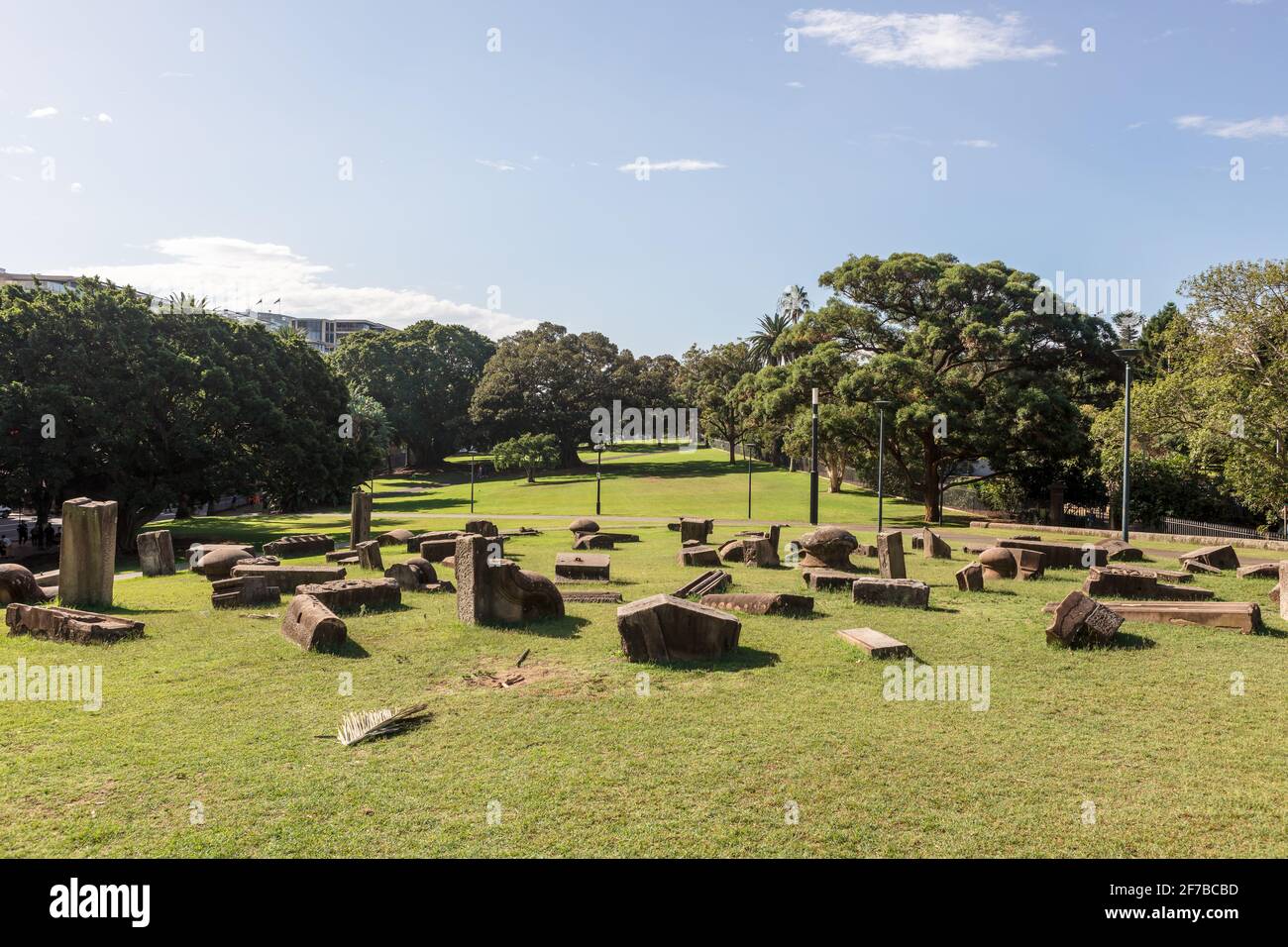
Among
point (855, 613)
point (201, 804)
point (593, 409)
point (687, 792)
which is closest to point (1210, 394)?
point (855, 613)

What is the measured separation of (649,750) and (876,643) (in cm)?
478

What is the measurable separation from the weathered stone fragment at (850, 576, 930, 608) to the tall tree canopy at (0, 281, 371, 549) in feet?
90.4

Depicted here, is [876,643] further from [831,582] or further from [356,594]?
[356,594]

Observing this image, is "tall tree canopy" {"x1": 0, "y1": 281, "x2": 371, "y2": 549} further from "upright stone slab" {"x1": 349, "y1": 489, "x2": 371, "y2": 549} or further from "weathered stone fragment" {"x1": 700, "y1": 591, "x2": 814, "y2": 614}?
"weathered stone fragment" {"x1": 700, "y1": 591, "x2": 814, "y2": 614}

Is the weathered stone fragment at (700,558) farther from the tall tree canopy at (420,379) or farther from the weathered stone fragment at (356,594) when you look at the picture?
the tall tree canopy at (420,379)

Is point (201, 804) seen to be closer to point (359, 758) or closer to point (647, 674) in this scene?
point (359, 758)

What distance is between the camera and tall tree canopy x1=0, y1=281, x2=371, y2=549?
29.6 m

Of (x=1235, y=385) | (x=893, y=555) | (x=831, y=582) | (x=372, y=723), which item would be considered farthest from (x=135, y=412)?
(x=1235, y=385)

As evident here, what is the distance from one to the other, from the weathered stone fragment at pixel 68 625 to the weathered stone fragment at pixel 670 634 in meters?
7.50

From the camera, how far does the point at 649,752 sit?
25.4 ft

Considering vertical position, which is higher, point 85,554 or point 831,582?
point 85,554

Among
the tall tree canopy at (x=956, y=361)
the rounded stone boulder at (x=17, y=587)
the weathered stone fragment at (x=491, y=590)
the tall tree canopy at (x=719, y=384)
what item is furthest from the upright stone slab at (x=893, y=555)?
the tall tree canopy at (x=719, y=384)

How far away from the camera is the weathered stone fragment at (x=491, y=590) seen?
523 inches

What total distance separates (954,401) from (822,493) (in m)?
17.2
